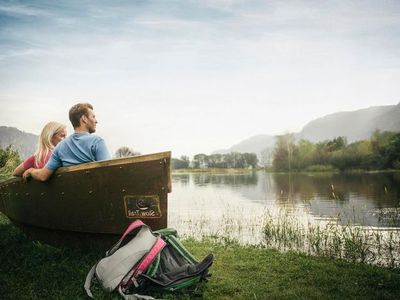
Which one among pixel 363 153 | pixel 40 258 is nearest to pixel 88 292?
pixel 40 258

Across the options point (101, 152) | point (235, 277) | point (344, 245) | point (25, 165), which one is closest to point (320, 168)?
point (344, 245)

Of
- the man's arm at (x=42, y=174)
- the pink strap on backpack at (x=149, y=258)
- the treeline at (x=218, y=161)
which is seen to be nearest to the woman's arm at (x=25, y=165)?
the man's arm at (x=42, y=174)

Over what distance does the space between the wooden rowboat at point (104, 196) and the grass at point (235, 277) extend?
18.7 inches

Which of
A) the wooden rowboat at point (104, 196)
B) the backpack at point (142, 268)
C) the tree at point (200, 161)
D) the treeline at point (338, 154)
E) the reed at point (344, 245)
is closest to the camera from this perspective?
the backpack at point (142, 268)

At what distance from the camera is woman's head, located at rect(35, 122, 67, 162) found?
207 inches

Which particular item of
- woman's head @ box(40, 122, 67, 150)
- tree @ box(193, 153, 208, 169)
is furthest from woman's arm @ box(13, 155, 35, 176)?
tree @ box(193, 153, 208, 169)

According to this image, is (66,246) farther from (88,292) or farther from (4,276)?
(88,292)

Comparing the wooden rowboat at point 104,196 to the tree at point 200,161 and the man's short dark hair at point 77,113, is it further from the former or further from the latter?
the tree at point 200,161

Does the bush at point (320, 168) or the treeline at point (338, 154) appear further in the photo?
the bush at point (320, 168)

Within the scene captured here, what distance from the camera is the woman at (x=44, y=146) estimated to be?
5203 millimetres

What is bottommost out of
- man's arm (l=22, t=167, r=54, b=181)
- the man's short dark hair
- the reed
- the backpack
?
the reed

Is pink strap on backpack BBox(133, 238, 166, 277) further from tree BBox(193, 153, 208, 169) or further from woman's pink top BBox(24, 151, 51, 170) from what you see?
tree BBox(193, 153, 208, 169)

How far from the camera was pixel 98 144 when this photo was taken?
14.3 feet

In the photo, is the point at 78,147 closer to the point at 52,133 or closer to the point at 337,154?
the point at 52,133
